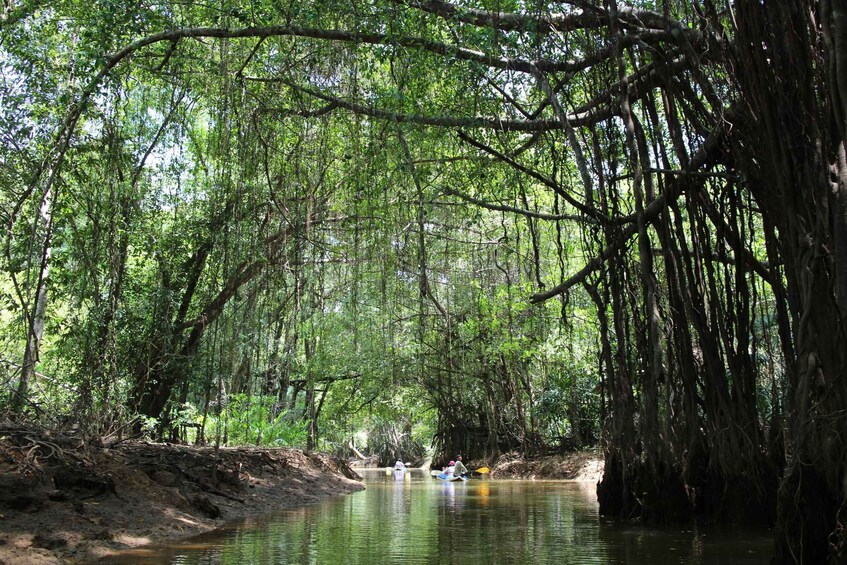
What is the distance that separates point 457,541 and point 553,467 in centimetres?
1234

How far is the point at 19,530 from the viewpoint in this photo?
3.60m

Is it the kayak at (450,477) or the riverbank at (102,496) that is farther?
Result: the kayak at (450,477)

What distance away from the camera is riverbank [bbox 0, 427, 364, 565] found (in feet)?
12.1

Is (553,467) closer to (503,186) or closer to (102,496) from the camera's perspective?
(503,186)

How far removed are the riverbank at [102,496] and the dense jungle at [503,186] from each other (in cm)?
27

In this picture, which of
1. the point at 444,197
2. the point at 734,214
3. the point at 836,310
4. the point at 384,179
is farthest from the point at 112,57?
the point at 836,310

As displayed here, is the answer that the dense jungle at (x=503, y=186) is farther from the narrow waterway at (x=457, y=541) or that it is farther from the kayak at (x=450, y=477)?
the kayak at (x=450, y=477)

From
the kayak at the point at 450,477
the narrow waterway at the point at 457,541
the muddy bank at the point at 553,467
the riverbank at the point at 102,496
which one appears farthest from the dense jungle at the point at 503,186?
the muddy bank at the point at 553,467

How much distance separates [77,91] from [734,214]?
5.65 metres

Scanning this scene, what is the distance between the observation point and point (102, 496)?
4641 mm

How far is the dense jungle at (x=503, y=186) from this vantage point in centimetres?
365

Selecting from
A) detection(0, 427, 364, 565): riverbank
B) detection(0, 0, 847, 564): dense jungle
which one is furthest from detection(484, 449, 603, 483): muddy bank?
detection(0, 427, 364, 565): riverbank

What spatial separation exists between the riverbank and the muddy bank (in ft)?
30.7

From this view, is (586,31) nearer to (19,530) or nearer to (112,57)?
(112,57)
